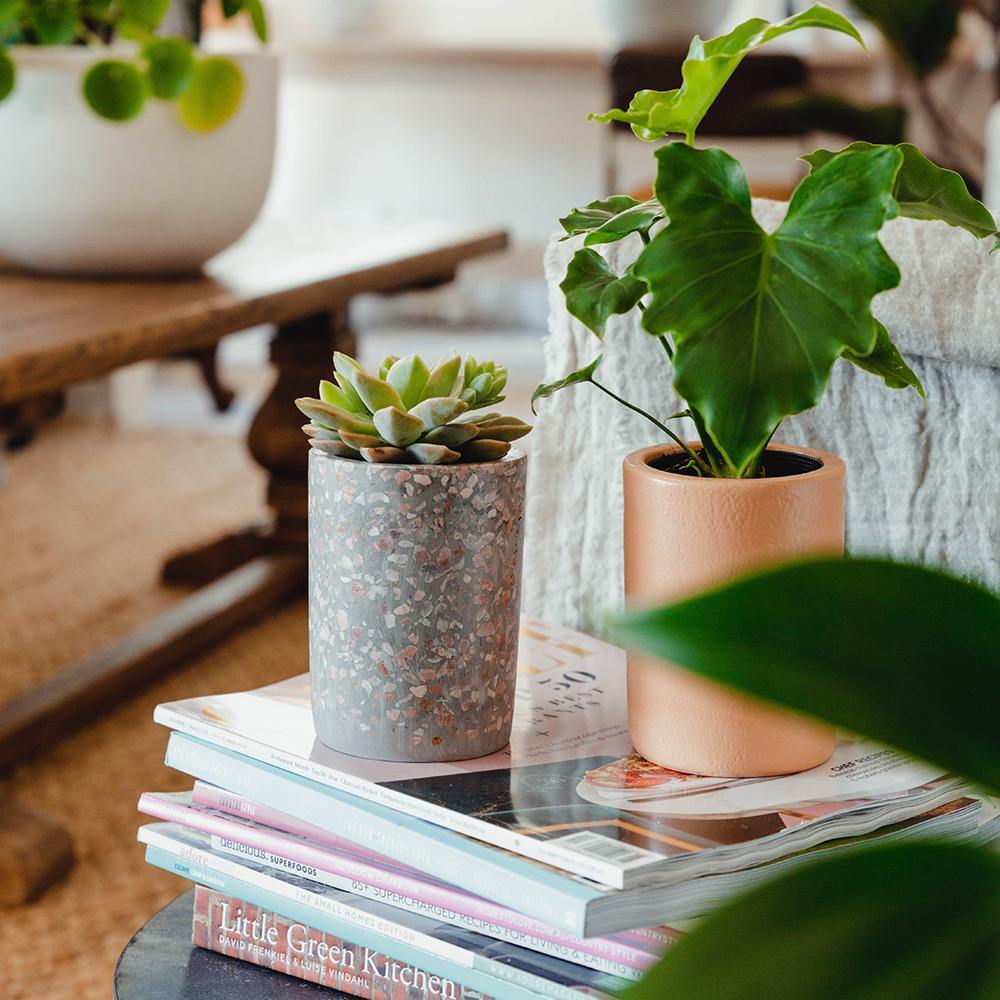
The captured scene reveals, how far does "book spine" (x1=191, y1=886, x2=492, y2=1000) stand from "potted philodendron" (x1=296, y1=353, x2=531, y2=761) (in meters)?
0.08

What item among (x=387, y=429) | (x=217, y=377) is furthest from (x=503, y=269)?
(x=387, y=429)

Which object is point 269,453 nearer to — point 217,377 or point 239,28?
point 217,377

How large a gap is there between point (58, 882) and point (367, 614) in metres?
0.89

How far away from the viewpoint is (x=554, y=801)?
54 cm

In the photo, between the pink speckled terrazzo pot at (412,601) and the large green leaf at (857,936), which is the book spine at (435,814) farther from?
the large green leaf at (857,936)

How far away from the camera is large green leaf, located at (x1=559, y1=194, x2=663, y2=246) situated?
55cm

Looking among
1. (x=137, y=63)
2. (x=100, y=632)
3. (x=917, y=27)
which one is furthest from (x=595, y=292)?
(x=917, y=27)

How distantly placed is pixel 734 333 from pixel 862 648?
0.21 meters

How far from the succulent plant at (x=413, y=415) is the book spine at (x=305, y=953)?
0.21m

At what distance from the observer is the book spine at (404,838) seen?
0.49 metres

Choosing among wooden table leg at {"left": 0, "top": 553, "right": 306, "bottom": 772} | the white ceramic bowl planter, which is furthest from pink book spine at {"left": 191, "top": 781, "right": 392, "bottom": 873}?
the white ceramic bowl planter

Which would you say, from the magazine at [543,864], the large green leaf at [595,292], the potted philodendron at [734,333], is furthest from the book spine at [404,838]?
the large green leaf at [595,292]

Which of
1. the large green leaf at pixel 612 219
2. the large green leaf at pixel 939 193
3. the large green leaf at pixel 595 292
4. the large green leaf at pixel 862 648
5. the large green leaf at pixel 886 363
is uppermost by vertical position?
the large green leaf at pixel 939 193

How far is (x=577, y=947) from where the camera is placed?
53 cm
